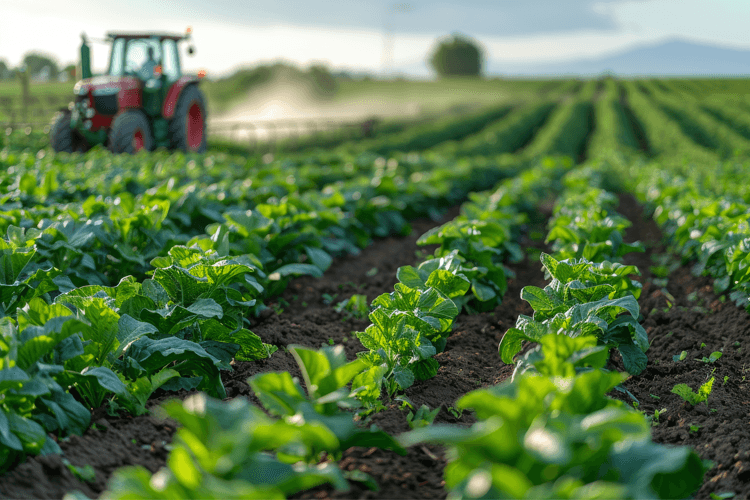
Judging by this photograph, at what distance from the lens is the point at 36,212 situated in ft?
13.3

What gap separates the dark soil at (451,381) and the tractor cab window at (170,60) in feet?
25.7

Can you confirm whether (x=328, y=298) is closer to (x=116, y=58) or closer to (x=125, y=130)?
(x=125, y=130)

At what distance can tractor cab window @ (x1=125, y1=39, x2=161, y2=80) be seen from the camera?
10.8 m

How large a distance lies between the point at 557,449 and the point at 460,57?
103614 mm

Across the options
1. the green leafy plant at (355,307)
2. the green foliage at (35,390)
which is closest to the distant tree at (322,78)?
the green leafy plant at (355,307)

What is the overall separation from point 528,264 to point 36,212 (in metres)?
4.49

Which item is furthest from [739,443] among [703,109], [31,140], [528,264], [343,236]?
[703,109]

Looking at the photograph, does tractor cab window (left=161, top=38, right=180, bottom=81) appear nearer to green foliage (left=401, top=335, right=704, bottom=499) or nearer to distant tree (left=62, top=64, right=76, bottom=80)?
distant tree (left=62, top=64, right=76, bottom=80)

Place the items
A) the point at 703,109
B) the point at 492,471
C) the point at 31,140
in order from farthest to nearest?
the point at 703,109 → the point at 31,140 → the point at 492,471

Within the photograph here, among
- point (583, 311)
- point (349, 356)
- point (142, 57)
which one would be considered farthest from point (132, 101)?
point (583, 311)

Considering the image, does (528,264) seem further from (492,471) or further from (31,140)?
(31,140)

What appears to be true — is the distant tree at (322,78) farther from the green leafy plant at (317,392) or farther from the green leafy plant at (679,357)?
the green leafy plant at (317,392)

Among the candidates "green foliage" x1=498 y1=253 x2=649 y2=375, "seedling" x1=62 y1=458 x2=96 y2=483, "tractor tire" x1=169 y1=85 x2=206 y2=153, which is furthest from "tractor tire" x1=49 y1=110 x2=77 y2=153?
"green foliage" x1=498 y1=253 x2=649 y2=375

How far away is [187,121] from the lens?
1167 centimetres
